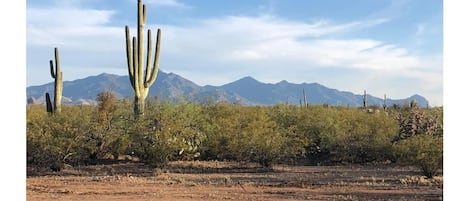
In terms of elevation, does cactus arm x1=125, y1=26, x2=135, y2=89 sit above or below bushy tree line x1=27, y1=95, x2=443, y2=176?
above

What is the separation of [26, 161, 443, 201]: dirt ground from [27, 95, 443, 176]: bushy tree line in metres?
0.61

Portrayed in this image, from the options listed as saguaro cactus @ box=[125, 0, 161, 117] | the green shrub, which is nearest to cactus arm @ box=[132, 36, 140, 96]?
saguaro cactus @ box=[125, 0, 161, 117]

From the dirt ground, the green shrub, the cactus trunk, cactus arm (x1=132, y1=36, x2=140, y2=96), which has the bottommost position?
the dirt ground

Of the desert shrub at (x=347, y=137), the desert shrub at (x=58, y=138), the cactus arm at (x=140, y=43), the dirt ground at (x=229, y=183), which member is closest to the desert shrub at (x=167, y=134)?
the dirt ground at (x=229, y=183)

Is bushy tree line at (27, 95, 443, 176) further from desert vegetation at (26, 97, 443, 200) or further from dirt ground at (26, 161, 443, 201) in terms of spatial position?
dirt ground at (26, 161, 443, 201)

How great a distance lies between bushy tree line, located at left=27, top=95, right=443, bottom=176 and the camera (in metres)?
17.9

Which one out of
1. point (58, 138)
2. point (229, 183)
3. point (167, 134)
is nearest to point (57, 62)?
point (58, 138)

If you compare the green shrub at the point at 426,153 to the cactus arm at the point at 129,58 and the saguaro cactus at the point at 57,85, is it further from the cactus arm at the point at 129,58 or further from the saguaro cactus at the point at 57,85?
the saguaro cactus at the point at 57,85

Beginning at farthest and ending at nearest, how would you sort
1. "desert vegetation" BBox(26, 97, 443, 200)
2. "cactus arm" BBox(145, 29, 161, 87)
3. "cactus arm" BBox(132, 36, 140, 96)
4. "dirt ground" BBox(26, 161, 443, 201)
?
"cactus arm" BBox(145, 29, 161, 87)
"cactus arm" BBox(132, 36, 140, 96)
"desert vegetation" BBox(26, 97, 443, 200)
"dirt ground" BBox(26, 161, 443, 201)

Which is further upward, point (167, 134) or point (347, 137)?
point (167, 134)

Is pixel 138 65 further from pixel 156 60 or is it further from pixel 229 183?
pixel 229 183

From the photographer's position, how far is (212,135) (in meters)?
20.2

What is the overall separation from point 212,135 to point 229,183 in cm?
608
